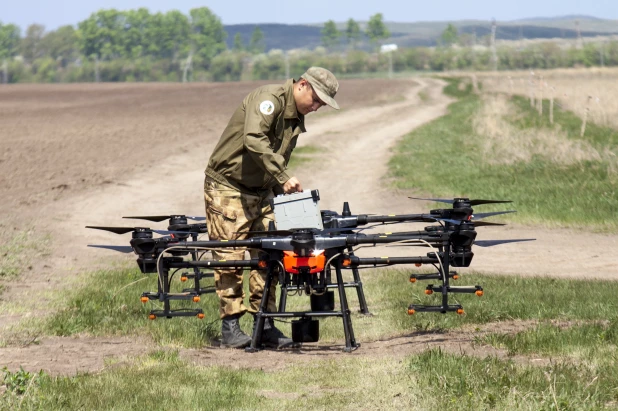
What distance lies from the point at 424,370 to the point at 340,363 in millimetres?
771

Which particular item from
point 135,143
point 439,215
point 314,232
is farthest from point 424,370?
point 135,143

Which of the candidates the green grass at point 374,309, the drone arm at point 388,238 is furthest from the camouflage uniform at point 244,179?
the drone arm at point 388,238

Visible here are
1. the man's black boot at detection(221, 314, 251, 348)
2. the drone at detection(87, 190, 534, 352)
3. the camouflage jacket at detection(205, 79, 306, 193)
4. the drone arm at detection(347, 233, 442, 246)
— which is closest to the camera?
the drone arm at detection(347, 233, 442, 246)

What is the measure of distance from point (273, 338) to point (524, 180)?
510 inches

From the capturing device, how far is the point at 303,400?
21.2 feet

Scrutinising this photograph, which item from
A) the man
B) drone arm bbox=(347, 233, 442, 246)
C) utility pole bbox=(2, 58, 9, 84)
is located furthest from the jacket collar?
utility pole bbox=(2, 58, 9, 84)

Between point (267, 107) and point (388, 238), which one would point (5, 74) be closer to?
point (267, 107)

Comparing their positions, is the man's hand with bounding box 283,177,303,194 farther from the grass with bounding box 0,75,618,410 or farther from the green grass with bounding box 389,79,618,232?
the green grass with bounding box 389,79,618,232

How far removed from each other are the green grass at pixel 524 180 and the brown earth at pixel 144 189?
0.69 m

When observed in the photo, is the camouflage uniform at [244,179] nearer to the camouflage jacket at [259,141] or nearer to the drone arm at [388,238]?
the camouflage jacket at [259,141]

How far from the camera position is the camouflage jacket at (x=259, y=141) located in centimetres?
802

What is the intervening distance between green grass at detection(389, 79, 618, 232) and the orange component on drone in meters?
9.27

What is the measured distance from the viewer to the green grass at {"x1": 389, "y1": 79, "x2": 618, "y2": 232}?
17075 millimetres

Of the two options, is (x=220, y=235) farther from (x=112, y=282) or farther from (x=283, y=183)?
(x=112, y=282)
